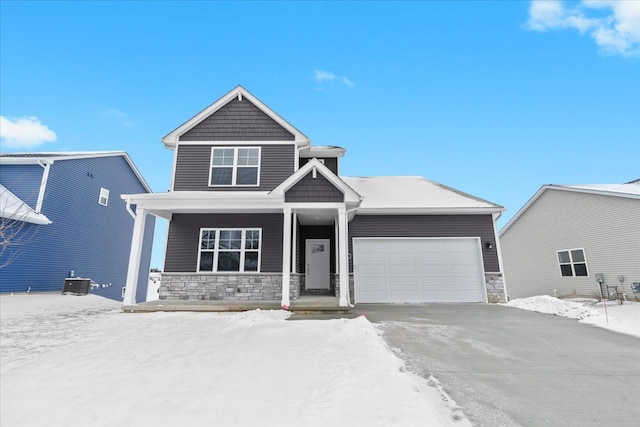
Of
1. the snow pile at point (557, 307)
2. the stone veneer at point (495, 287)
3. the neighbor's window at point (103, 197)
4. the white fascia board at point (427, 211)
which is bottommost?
the snow pile at point (557, 307)

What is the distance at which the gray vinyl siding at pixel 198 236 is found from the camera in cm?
919

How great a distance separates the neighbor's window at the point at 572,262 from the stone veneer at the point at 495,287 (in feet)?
18.5

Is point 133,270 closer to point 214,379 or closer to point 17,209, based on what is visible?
point 214,379

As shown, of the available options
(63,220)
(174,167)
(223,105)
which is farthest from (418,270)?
(63,220)

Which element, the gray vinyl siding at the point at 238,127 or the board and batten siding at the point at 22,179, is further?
the board and batten siding at the point at 22,179

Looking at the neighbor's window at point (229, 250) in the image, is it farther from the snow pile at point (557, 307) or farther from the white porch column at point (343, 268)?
the snow pile at point (557, 307)

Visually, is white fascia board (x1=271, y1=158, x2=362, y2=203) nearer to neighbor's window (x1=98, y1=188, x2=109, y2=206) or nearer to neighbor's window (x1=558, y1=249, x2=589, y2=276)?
neighbor's window (x1=558, y1=249, x2=589, y2=276)

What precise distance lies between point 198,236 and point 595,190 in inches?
644

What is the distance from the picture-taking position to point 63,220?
1271 cm

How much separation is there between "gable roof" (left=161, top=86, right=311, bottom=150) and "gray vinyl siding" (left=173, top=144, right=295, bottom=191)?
1.37 feet

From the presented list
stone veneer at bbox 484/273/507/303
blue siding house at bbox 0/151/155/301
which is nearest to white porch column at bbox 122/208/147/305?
blue siding house at bbox 0/151/155/301

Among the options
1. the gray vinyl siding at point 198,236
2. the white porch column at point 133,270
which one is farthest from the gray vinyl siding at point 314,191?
the white porch column at point 133,270

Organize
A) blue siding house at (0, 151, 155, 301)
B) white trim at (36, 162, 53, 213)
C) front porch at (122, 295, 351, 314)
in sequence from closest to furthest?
front porch at (122, 295, 351, 314) → blue siding house at (0, 151, 155, 301) → white trim at (36, 162, 53, 213)

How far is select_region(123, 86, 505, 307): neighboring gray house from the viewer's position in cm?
915
